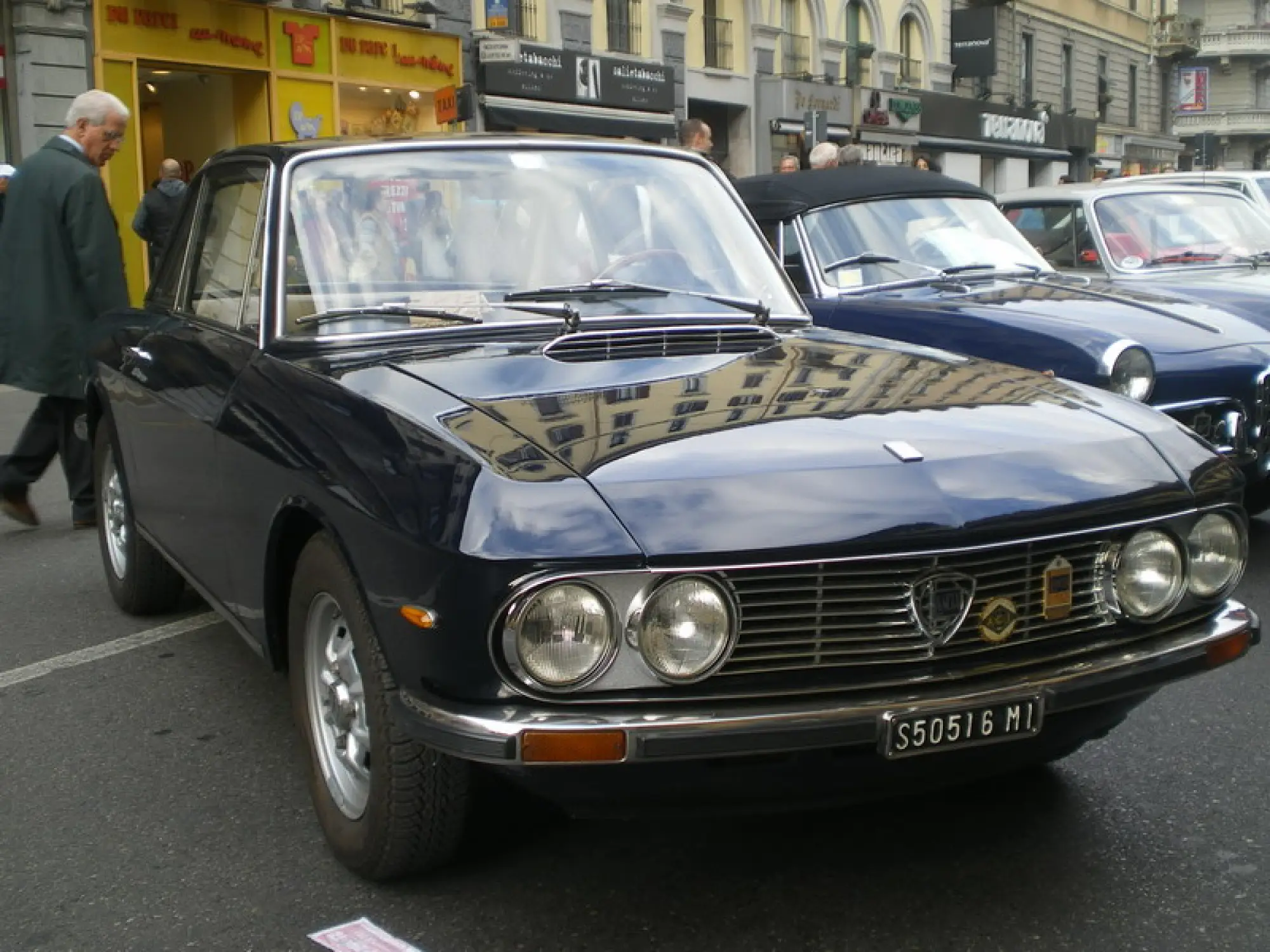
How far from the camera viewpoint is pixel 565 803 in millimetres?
2822

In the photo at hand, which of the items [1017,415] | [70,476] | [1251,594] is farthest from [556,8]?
[1017,415]

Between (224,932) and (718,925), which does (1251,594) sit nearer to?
(718,925)

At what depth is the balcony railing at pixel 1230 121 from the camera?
63.8 metres

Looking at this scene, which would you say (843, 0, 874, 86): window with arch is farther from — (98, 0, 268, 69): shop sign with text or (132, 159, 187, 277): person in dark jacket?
(132, 159, 187, 277): person in dark jacket

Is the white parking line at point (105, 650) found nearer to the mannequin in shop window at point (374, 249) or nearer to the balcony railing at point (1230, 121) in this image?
the mannequin in shop window at point (374, 249)

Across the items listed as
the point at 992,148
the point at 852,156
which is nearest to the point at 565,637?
the point at 852,156

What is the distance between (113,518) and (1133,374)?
3.87 m

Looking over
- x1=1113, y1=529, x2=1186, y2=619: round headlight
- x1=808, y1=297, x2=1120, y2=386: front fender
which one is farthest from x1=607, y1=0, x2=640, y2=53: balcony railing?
x1=1113, y1=529, x2=1186, y2=619: round headlight

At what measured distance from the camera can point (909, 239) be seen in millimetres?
7434

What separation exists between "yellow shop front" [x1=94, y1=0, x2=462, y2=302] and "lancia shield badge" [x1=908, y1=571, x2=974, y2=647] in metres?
16.9

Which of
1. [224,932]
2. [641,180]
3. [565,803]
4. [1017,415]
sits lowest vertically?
[224,932]

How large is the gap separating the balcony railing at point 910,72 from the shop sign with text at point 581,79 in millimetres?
10495

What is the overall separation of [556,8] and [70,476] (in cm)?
1952

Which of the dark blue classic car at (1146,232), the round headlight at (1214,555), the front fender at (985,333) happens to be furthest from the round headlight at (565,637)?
the dark blue classic car at (1146,232)
